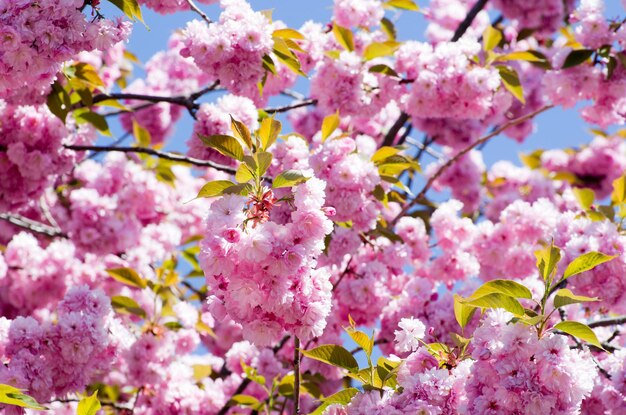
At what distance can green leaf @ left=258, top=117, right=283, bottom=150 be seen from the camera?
2686mm

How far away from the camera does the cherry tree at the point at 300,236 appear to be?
235 centimetres

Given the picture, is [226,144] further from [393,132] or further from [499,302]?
[393,132]

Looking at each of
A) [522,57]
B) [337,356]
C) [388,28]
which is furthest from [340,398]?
[388,28]

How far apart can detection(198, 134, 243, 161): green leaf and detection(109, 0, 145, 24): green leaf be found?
2.79ft

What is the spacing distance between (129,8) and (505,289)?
192 centimetres

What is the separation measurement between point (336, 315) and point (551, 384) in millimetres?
2171

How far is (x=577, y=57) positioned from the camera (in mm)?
4340

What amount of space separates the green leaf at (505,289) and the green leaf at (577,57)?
235 cm


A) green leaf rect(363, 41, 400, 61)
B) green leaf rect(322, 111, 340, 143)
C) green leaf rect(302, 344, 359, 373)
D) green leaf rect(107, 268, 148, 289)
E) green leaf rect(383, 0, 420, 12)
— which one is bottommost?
green leaf rect(302, 344, 359, 373)

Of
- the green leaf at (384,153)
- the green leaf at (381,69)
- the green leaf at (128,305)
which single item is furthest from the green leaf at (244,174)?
the green leaf at (128,305)

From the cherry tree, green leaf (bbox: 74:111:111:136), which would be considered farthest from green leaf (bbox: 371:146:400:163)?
green leaf (bbox: 74:111:111:136)

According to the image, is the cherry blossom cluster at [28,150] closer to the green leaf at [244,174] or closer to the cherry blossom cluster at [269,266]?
the green leaf at [244,174]

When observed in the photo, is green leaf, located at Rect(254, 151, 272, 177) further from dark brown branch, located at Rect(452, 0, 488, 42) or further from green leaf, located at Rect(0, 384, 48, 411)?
dark brown branch, located at Rect(452, 0, 488, 42)

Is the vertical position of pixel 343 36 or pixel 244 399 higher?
pixel 343 36
